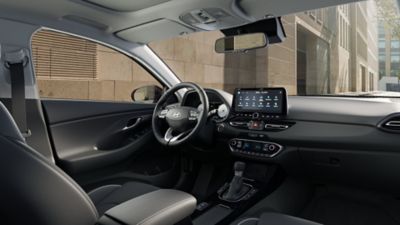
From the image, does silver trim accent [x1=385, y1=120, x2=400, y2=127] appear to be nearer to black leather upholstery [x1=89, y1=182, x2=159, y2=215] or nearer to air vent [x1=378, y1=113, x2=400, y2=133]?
air vent [x1=378, y1=113, x2=400, y2=133]

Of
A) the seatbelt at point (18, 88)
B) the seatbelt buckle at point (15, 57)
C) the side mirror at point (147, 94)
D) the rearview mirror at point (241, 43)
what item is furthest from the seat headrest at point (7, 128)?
the side mirror at point (147, 94)

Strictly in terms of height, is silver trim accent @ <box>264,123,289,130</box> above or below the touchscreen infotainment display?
below

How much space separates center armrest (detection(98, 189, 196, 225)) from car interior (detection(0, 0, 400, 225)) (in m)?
0.82

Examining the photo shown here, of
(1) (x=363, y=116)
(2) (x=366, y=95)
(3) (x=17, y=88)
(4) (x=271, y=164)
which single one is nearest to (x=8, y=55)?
(3) (x=17, y=88)

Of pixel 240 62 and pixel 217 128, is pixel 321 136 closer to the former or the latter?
pixel 217 128

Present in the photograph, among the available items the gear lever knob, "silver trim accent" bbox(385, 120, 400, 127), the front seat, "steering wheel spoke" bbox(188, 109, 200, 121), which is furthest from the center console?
the front seat

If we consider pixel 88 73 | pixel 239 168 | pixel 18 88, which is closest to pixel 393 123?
pixel 239 168

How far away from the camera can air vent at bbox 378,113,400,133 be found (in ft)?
7.21

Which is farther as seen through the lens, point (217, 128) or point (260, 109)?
point (217, 128)

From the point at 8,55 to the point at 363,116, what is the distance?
8.05 feet

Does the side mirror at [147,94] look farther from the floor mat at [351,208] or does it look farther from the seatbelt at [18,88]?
the floor mat at [351,208]

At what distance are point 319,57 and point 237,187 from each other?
20.8ft

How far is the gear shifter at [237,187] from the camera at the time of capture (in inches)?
113

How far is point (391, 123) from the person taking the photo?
7.27 feet
